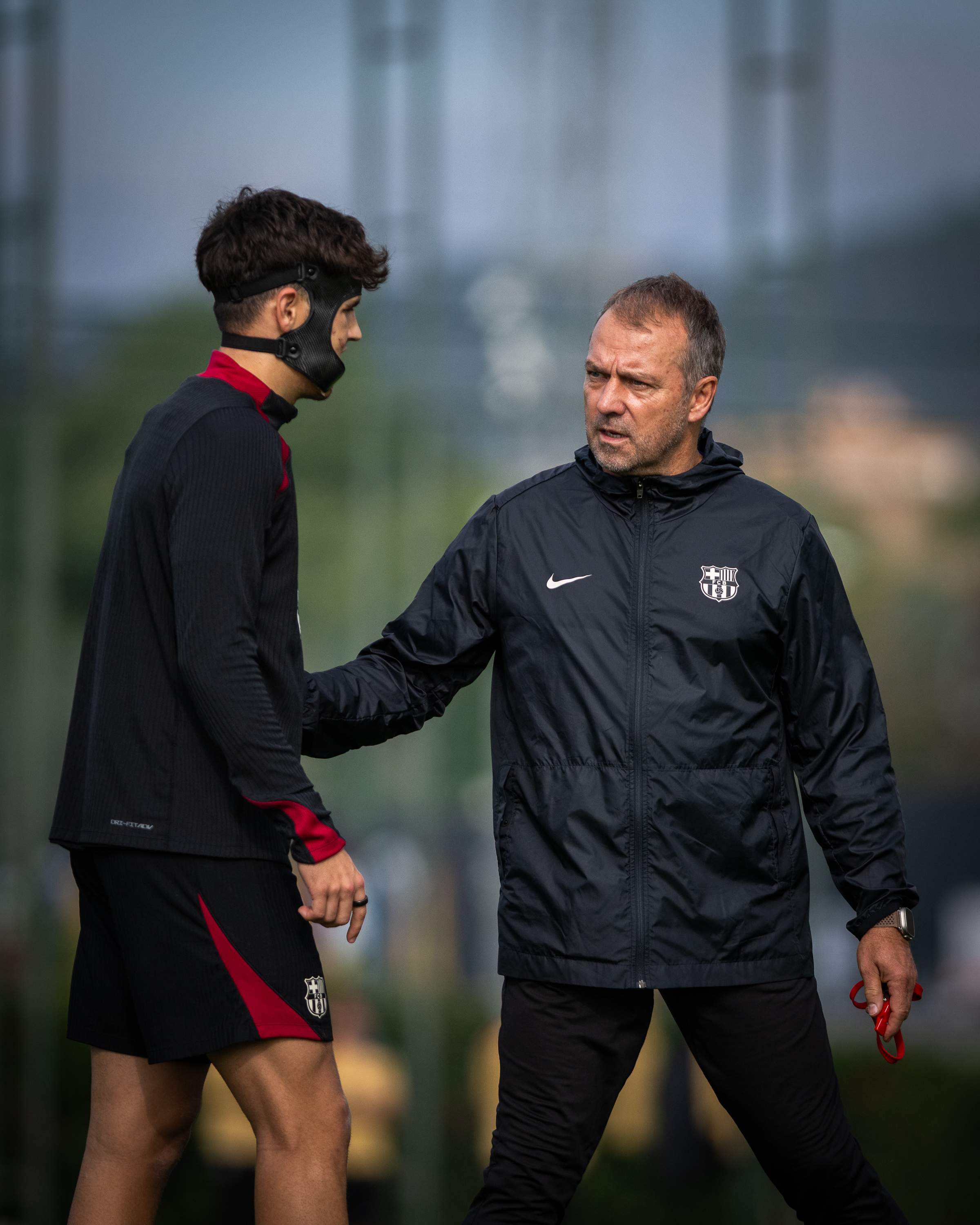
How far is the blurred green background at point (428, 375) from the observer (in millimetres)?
5078

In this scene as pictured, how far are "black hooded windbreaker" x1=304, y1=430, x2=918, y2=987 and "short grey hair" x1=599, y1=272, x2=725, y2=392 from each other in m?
0.17

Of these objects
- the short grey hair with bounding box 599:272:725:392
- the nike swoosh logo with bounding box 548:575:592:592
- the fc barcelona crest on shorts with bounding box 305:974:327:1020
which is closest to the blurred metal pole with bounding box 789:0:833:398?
the short grey hair with bounding box 599:272:725:392

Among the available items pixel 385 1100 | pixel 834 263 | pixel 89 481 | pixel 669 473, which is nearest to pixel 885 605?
pixel 834 263

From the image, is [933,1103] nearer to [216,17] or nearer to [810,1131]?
[810,1131]

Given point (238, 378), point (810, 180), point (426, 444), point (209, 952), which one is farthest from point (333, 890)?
point (810, 180)

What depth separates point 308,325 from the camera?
7.00 feet

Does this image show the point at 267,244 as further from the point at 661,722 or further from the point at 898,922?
the point at 898,922

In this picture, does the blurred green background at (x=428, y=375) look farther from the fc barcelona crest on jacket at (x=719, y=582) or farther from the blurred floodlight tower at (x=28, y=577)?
the fc barcelona crest on jacket at (x=719, y=582)

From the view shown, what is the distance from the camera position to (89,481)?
510cm

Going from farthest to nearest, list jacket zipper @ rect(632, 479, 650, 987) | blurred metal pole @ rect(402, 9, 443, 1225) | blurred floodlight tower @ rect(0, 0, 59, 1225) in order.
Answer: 1. blurred metal pole @ rect(402, 9, 443, 1225)
2. blurred floodlight tower @ rect(0, 0, 59, 1225)
3. jacket zipper @ rect(632, 479, 650, 987)

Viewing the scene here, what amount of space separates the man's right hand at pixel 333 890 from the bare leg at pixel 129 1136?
35 centimetres

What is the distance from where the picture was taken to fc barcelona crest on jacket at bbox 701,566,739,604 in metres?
2.25

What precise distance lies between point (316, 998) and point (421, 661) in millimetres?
593

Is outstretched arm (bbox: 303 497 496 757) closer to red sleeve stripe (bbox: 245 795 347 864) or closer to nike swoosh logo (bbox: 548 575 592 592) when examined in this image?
nike swoosh logo (bbox: 548 575 592 592)
